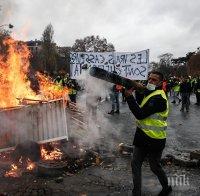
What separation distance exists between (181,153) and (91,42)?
68.8 m

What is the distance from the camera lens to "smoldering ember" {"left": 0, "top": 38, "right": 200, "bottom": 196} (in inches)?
290

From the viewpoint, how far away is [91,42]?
255 ft

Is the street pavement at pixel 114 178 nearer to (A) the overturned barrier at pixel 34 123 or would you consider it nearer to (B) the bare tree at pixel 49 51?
(A) the overturned barrier at pixel 34 123

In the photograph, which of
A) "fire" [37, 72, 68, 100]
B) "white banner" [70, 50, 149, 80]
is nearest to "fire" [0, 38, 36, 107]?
"fire" [37, 72, 68, 100]

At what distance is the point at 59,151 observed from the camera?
31.6ft

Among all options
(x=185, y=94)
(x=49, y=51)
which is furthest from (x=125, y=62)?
(x=49, y=51)

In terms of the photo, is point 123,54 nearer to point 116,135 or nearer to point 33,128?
point 116,135

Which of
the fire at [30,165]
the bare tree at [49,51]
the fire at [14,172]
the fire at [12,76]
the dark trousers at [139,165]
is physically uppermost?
the bare tree at [49,51]

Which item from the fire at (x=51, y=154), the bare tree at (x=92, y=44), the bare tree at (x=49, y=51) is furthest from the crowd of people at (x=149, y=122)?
the bare tree at (x=92, y=44)

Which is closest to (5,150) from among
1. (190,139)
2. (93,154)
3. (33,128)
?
(33,128)

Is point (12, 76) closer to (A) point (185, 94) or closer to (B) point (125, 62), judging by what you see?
(B) point (125, 62)

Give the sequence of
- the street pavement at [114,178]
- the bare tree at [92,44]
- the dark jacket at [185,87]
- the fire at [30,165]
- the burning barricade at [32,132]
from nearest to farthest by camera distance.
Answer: the street pavement at [114,178]
the fire at [30,165]
the burning barricade at [32,132]
the dark jacket at [185,87]
the bare tree at [92,44]

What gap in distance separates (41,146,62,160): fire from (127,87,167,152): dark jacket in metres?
3.05

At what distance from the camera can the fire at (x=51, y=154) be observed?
359 inches
